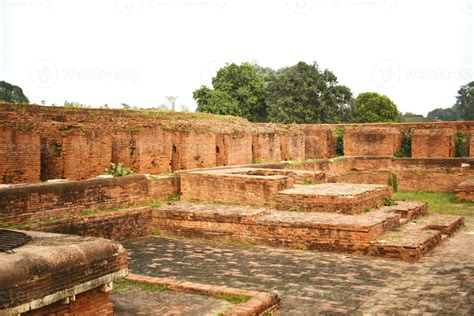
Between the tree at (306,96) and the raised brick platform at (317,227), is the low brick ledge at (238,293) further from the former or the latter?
the tree at (306,96)

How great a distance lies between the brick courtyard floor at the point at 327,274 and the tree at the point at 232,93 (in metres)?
22.2

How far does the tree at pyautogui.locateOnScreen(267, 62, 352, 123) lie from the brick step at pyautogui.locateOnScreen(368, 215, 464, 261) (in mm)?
22184

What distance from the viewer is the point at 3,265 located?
3.44 meters

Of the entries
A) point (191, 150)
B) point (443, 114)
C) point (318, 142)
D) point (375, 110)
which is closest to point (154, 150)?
point (191, 150)

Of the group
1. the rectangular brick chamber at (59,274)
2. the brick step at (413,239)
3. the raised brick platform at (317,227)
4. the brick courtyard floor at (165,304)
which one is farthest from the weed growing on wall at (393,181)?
the rectangular brick chamber at (59,274)

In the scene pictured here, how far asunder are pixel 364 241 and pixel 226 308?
133 inches

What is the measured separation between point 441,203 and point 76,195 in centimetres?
999

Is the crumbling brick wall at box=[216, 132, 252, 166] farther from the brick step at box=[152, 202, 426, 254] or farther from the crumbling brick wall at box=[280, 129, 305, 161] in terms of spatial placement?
the brick step at box=[152, 202, 426, 254]

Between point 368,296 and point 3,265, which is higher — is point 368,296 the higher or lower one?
the lower one

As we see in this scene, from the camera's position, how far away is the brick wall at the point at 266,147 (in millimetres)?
15992

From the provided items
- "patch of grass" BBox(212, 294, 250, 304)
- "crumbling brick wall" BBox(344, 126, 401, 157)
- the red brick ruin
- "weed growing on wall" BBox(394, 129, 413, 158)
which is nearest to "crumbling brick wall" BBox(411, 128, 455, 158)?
"weed growing on wall" BBox(394, 129, 413, 158)

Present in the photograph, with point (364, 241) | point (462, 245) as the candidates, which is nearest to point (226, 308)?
point (364, 241)

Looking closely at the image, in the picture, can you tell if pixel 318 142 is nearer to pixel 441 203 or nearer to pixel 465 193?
pixel 441 203

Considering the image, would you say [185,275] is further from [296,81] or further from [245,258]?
[296,81]
